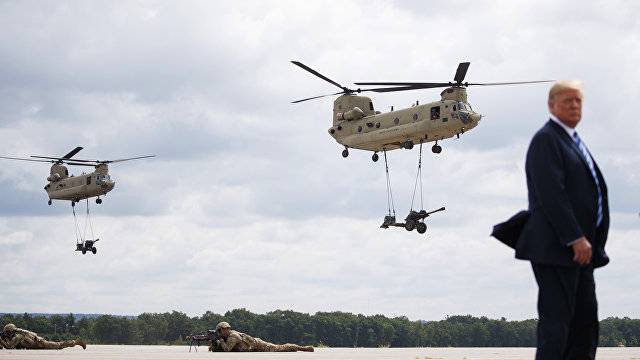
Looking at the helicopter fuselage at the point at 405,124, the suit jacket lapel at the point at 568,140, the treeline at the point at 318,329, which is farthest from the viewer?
the treeline at the point at 318,329

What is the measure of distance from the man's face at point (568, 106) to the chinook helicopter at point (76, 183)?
65.2 m

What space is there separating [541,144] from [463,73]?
41118mm

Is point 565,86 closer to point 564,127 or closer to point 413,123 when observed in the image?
point 564,127

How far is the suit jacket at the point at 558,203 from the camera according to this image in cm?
743

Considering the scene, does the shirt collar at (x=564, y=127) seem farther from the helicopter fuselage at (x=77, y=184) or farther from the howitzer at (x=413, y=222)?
the helicopter fuselage at (x=77, y=184)

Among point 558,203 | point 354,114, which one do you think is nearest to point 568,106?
point 558,203

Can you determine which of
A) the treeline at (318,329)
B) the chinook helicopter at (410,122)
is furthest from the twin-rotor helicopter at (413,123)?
the treeline at (318,329)

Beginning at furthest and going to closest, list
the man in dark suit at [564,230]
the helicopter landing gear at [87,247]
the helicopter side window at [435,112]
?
the helicopter landing gear at [87,247] → the helicopter side window at [435,112] → the man in dark suit at [564,230]

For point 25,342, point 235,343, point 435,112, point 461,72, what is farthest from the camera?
point 461,72

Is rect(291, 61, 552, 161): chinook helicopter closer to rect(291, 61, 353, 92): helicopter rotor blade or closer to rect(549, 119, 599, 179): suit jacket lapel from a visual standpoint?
rect(291, 61, 353, 92): helicopter rotor blade

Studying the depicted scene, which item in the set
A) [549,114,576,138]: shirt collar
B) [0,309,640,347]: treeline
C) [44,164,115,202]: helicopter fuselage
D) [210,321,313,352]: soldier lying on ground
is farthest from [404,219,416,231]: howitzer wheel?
[0,309,640,347]: treeline

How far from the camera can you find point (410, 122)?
48.2 m

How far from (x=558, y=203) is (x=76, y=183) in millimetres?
68745

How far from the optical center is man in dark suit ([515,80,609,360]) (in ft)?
24.2
